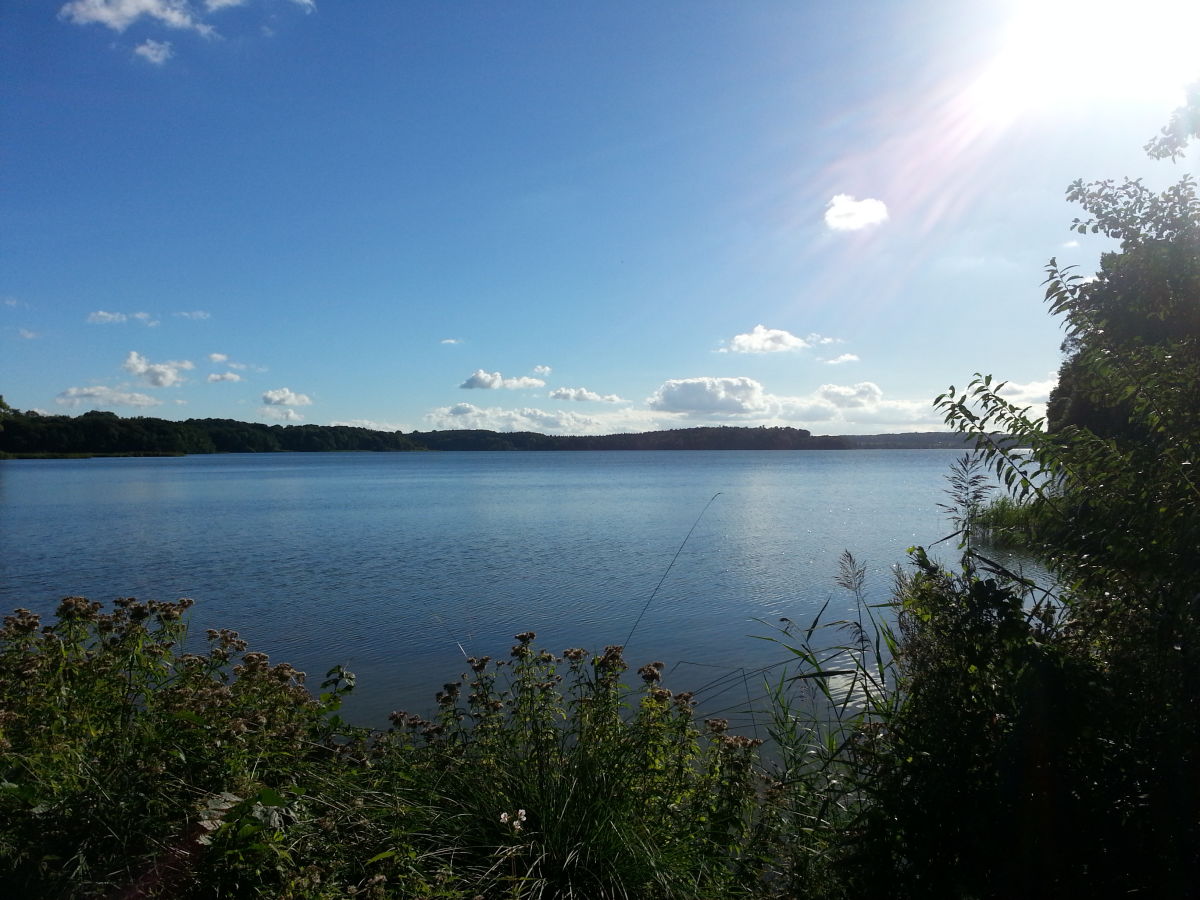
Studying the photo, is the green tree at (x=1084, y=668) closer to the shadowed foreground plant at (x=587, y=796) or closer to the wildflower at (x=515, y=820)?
the shadowed foreground plant at (x=587, y=796)

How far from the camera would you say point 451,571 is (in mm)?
19125

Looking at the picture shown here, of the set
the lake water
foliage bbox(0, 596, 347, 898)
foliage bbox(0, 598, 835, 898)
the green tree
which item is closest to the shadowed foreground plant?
foliage bbox(0, 598, 835, 898)

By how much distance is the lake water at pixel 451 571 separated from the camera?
11.8m

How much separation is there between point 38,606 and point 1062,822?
16.9m

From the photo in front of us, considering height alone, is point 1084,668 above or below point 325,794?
above

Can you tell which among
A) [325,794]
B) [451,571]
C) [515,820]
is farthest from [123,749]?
[451,571]

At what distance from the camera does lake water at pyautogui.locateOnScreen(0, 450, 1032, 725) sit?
11797 millimetres

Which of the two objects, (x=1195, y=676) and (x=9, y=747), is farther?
(x=9, y=747)

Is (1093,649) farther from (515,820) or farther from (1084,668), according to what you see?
(515,820)

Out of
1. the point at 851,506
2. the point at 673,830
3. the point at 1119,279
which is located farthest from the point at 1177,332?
the point at 851,506

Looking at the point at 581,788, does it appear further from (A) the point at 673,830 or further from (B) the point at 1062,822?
(B) the point at 1062,822

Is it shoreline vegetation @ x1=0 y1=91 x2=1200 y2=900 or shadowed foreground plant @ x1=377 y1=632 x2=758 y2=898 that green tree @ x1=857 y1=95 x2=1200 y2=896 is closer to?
shoreline vegetation @ x1=0 y1=91 x2=1200 y2=900

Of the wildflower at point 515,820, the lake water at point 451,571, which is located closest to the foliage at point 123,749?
the wildflower at point 515,820

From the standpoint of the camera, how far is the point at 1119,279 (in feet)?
11.8
